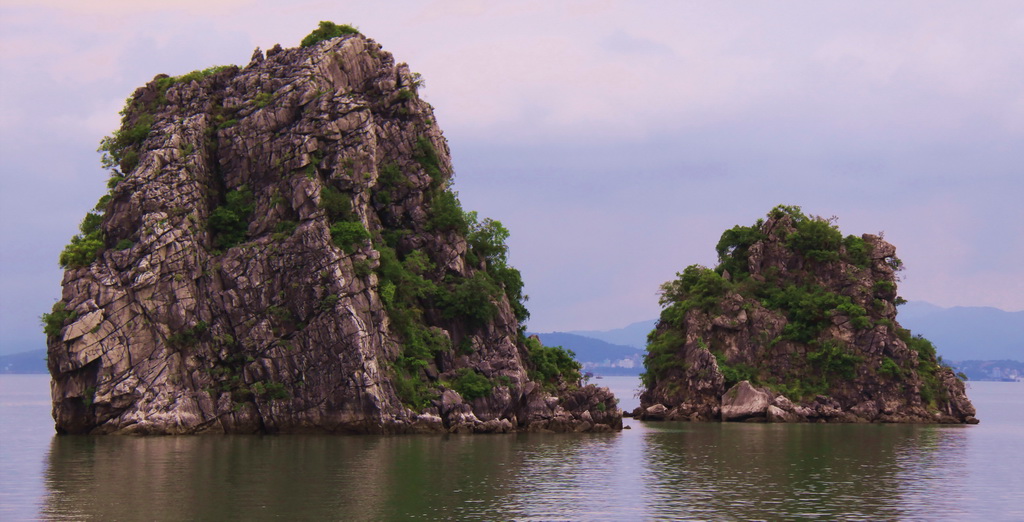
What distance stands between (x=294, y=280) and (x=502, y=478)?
38.6 meters

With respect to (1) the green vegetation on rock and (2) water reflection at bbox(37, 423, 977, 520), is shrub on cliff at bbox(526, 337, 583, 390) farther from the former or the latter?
(1) the green vegetation on rock

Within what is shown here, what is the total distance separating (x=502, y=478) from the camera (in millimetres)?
64875

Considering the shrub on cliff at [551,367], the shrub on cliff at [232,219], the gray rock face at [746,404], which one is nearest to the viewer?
the shrub on cliff at [232,219]

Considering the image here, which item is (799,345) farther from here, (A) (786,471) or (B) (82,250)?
(B) (82,250)

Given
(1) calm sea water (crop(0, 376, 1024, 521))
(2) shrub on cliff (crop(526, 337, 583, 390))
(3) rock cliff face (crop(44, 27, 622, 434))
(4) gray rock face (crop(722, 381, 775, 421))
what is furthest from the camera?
(4) gray rock face (crop(722, 381, 775, 421))

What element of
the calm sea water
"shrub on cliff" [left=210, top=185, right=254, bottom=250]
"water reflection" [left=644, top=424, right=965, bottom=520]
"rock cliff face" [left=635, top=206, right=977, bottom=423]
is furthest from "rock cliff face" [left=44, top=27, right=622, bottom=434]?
"rock cliff face" [left=635, top=206, right=977, bottom=423]

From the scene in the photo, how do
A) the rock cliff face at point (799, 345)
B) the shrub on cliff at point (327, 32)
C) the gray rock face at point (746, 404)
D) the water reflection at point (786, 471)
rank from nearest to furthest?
the water reflection at point (786, 471) < the shrub on cliff at point (327, 32) < the gray rock face at point (746, 404) < the rock cliff face at point (799, 345)

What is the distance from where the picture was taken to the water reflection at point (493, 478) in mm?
52406

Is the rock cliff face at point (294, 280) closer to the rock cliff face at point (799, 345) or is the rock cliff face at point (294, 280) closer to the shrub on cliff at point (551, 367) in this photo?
the shrub on cliff at point (551, 367)

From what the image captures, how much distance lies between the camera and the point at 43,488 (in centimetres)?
5781

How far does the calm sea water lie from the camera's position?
52.3 meters

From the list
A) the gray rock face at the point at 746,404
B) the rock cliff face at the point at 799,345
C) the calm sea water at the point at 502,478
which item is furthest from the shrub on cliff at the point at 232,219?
the gray rock face at the point at 746,404

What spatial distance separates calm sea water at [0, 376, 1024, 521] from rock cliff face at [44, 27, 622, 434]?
201 inches

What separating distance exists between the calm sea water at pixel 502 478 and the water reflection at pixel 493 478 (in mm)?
143
